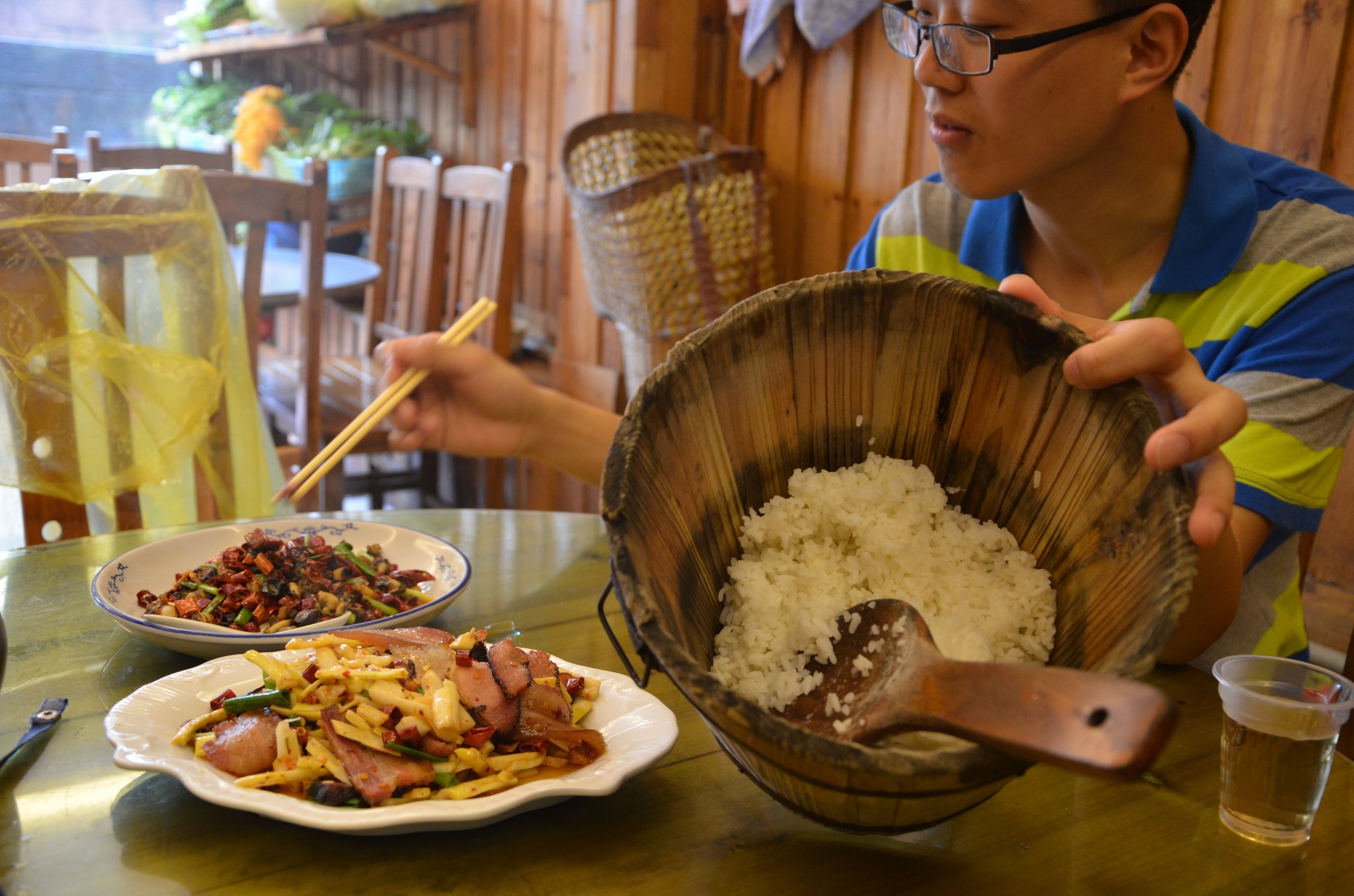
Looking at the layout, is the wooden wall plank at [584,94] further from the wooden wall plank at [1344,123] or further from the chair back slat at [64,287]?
the wooden wall plank at [1344,123]

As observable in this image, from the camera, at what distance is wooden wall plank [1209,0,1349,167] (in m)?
1.80

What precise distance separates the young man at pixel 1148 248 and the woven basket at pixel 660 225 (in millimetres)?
1247

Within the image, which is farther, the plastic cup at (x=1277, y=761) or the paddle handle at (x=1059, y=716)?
the plastic cup at (x=1277, y=761)

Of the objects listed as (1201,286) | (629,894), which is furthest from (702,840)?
(1201,286)

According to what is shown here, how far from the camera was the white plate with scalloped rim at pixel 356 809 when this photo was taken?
2.33ft

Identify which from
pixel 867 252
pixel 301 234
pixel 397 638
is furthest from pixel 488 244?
pixel 397 638

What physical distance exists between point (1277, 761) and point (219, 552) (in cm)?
117

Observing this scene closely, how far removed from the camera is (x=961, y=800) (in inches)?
25.3

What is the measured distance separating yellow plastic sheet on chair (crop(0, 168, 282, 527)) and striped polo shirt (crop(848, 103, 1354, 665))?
141 cm

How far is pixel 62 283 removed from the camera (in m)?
1.69

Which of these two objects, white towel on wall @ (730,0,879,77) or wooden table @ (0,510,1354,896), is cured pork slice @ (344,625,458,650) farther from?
white towel on wall @ (730,0,879,77)

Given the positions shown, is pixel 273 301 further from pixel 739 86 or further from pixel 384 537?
pixel 384 537

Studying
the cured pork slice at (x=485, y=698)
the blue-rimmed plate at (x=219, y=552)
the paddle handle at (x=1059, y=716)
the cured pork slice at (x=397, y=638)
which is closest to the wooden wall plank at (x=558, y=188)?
the blue-rimmed plate at (x=219, y=552)

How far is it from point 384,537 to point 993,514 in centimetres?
83
